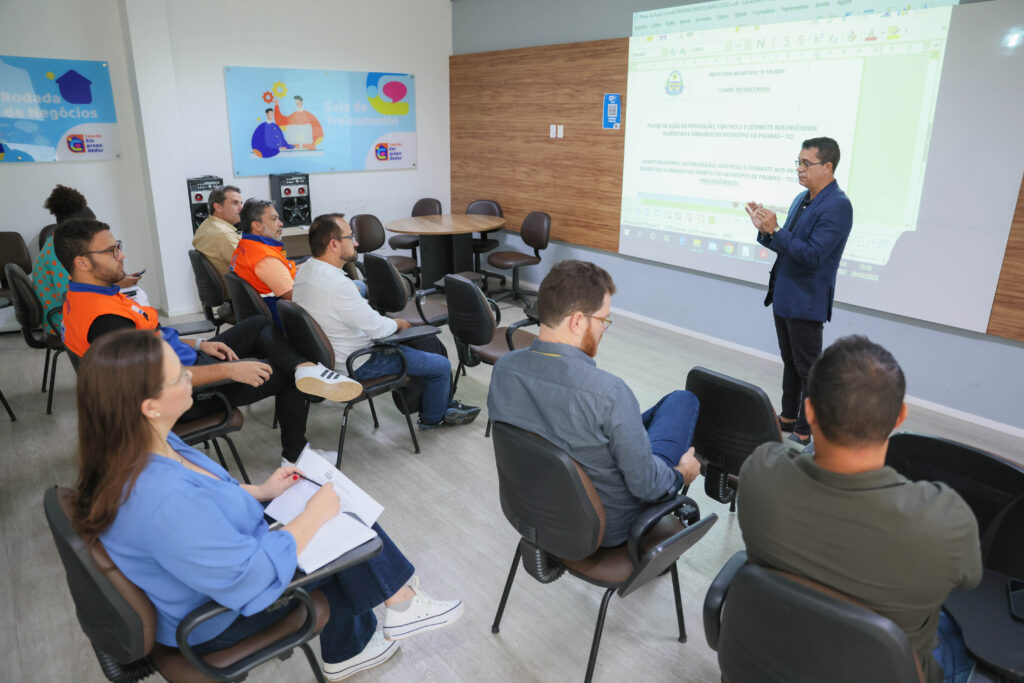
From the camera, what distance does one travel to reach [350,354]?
10.5 feet

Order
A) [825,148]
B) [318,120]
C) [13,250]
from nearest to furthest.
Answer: [825,148] → [13,250] → [318,120]

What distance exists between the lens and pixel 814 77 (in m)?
4.42

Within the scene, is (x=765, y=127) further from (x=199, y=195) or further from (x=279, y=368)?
(x=199, y=195)

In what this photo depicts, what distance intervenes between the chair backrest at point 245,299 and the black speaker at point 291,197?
124 inches

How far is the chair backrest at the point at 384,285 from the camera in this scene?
432 centimetres

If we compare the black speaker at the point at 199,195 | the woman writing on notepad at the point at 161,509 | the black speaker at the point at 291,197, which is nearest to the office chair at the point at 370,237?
the black speaker at the point at 291,197

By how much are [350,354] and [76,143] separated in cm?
429

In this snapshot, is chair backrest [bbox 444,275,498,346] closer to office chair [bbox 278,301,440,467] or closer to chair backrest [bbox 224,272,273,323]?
office chair [bbox 278,301,440,467]

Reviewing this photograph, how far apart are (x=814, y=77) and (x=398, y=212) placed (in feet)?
15.5

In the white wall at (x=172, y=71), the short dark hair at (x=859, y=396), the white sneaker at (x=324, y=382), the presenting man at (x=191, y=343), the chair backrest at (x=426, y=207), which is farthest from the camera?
the chair backrest at (x=426, y=207)

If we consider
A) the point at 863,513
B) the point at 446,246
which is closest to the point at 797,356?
the point at 863,513

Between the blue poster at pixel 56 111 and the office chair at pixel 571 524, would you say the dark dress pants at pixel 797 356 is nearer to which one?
the office chair at pixel 571 524

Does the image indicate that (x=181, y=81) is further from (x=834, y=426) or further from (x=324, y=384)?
(x=834, y=426)

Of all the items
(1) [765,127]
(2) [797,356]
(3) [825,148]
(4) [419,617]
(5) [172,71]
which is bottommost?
(4) [419,617]
